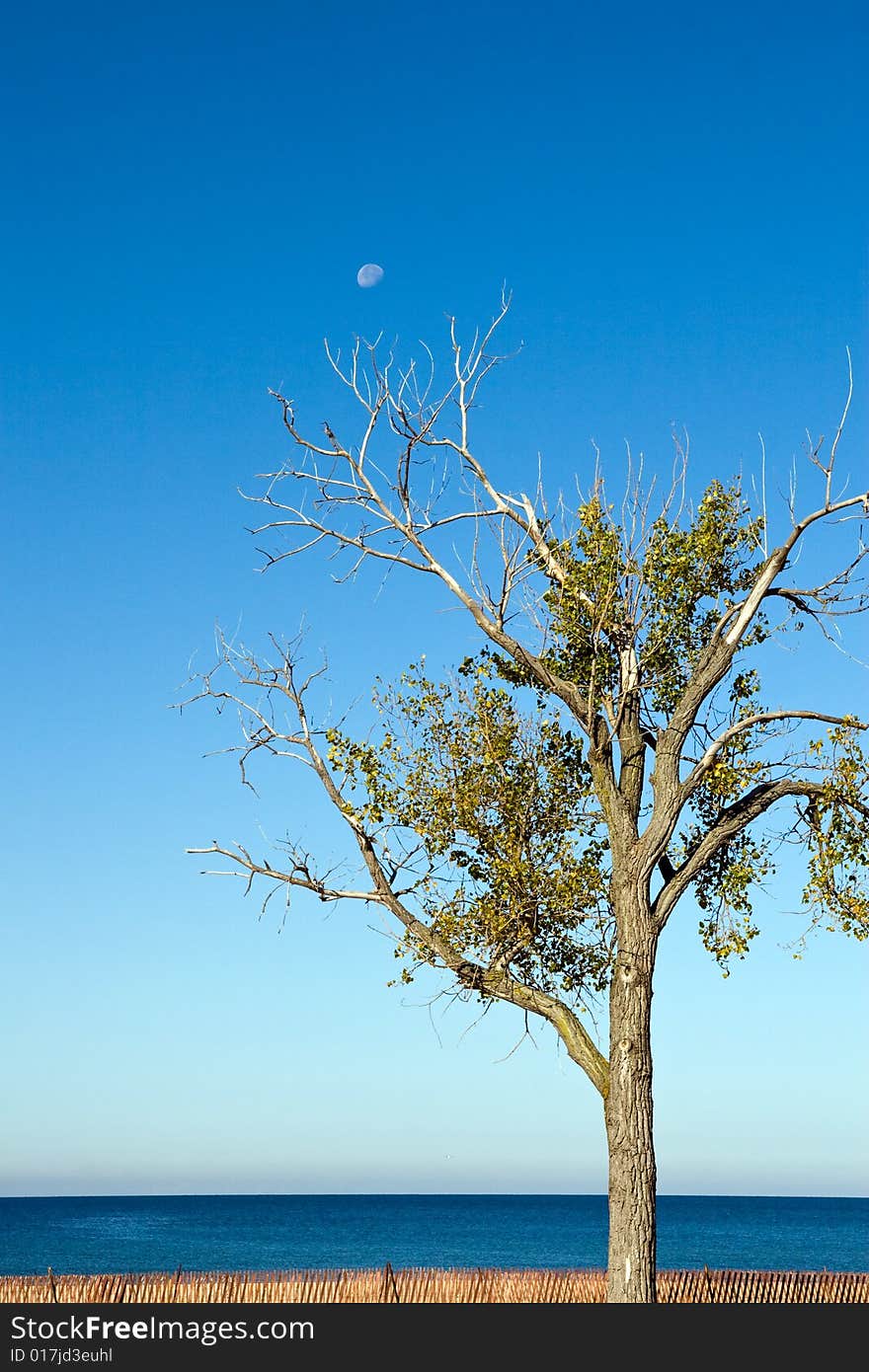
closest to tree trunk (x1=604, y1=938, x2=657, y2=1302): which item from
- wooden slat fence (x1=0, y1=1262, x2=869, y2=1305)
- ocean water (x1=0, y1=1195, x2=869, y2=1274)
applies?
wooden slat fence (x1=0, y1=1262, x2=869, y2=1305)

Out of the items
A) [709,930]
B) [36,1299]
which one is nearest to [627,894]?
[709,930]

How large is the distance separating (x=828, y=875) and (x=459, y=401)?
729 centimetres

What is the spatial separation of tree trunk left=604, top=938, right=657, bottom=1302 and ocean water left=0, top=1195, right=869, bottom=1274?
212ft

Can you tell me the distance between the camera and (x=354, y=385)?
1566cm

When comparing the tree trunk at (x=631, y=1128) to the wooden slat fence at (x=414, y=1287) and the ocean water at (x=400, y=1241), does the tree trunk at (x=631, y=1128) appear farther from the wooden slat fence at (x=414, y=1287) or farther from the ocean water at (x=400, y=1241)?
the ocean water at (x=400, y=1241)

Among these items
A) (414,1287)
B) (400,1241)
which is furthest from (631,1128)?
(400,1241)

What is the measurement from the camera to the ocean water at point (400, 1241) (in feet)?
265

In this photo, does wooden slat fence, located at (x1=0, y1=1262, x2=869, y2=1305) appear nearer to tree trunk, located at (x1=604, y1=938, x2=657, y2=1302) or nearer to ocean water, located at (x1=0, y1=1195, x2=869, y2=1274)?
tree trunk, located at (x1=604, y1=938, x2=657, y2=1302)

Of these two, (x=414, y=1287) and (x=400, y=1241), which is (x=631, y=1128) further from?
(x=400, y=1241)

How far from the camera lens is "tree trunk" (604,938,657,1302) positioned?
1376cm

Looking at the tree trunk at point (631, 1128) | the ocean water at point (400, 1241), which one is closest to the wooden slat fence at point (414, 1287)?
the tree trunk at point (631, 1128)

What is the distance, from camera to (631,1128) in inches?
551
